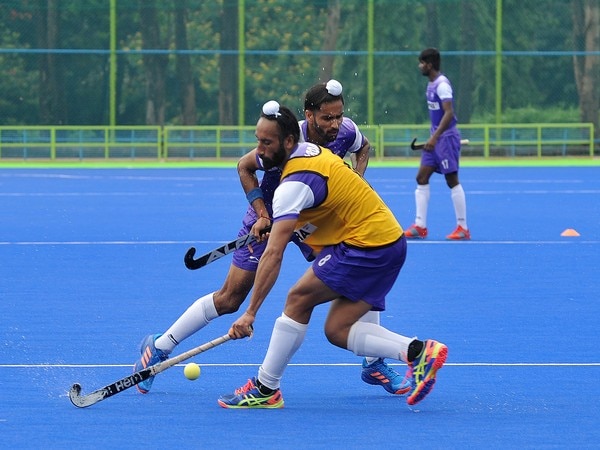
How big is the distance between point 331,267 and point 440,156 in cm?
829

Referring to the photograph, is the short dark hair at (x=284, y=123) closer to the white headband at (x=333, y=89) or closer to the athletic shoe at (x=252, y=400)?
the white headband at (x=333, y=89)

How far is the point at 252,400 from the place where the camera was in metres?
6.50

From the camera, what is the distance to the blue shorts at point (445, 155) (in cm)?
1452

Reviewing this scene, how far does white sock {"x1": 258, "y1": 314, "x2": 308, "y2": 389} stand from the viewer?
6.41 meters

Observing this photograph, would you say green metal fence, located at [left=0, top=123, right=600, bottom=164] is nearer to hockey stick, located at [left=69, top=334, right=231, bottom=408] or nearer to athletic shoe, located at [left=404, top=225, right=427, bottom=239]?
athletic shoe, located at [left=404, top=225, right=427, bottom=239]

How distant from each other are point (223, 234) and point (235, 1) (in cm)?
1951

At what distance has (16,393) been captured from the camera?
6832mm

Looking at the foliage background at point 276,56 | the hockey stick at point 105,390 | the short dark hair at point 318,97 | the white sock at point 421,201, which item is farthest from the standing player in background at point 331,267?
the foliage background at point 276,56

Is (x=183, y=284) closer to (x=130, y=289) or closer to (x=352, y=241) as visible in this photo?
(x=130, y=289)

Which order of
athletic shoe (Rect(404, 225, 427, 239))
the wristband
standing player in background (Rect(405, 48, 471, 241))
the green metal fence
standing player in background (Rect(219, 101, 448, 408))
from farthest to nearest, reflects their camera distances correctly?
the green metal fence
athletic shoe (Rect(404, 225, 427, 239))
standing player in background (Rect(405, 48, 471, 241))
the wristband
standing player in background (Rect(219, 101, 448, 408))

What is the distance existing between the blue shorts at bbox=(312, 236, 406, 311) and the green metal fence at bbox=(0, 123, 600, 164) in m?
24.0

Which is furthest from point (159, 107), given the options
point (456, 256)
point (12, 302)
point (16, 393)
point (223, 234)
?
point (16, 393)

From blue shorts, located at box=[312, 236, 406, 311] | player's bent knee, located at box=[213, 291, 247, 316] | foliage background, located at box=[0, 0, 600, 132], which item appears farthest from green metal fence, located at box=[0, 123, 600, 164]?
blue shorts, located at box=[312, 236, 406, 311]

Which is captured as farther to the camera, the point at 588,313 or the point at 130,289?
the point at 130,289
